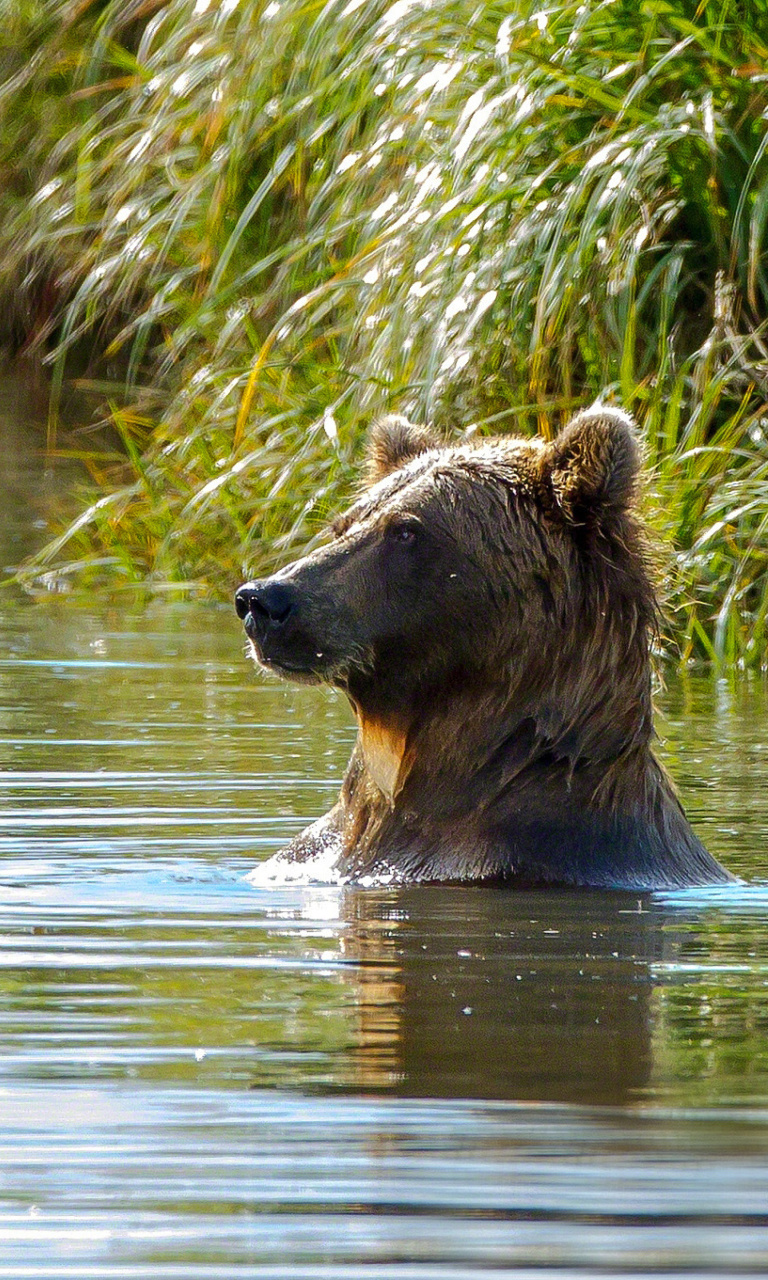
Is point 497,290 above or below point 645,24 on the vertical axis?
below

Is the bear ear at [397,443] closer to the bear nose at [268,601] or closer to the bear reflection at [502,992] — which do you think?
the bear nose at [268,601]

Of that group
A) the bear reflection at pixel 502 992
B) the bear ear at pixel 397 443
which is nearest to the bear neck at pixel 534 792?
the bear reflection at pixel 502 992

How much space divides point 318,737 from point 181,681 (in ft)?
3.86

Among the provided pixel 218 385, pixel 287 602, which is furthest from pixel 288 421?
pixel 287 602

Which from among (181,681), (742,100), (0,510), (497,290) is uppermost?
(742,100)

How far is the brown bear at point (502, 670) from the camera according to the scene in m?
4.77

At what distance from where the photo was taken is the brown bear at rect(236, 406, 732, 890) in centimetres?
477

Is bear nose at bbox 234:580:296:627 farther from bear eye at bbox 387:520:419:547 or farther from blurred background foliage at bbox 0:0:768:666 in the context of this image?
blurred background foliage at bbox 0:0:768:666

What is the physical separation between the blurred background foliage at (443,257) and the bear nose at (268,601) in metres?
2.40

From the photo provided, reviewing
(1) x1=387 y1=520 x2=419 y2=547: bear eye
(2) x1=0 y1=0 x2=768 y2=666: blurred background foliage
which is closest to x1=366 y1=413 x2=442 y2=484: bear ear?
(1) x1=387 y1=520 x2=419 y2=547: bear eye

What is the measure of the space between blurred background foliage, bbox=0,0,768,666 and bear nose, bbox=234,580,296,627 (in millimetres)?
2399

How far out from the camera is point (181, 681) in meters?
8.34

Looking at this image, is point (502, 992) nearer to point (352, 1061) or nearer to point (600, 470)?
point (352, 1061)

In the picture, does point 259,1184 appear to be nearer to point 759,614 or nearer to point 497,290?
point 759,614
